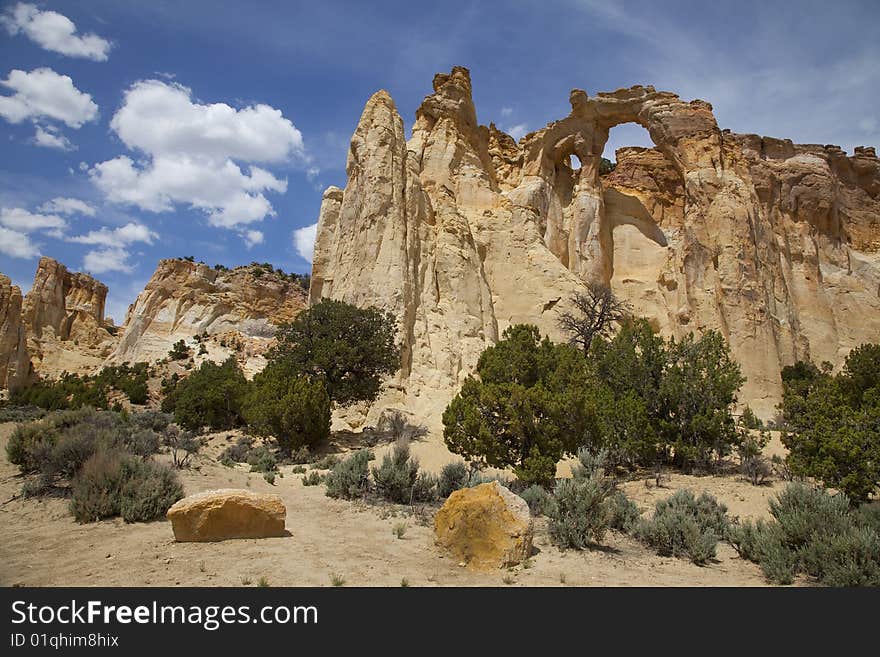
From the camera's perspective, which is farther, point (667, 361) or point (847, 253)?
point (847, 253)

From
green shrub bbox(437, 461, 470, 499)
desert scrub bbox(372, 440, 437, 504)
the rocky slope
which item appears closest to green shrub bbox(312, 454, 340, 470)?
desert scrub bbox(372, 440, 437, 504)

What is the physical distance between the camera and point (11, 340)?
4106cm

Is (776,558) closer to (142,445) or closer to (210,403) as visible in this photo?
(142,445)

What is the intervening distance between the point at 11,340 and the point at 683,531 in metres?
50.2

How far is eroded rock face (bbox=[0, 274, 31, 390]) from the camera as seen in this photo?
40250mm

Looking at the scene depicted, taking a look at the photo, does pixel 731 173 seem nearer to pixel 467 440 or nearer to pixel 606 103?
pixel 606 103

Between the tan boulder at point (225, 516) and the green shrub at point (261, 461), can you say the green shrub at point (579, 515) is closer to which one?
the tan boulder at point (225, 516)

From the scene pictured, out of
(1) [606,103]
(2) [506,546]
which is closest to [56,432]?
(2) [506,546]

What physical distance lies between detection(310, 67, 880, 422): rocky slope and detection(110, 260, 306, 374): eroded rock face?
18.7 m

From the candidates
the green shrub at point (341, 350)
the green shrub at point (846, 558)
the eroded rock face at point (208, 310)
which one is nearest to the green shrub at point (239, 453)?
the green shrub at point (341, 350)

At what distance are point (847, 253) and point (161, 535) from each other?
4200 centimetres

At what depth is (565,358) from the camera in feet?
45.0

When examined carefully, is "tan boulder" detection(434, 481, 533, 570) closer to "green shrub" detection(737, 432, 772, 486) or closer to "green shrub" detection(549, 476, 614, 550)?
"green shrub" detection(549, 476, 614, 550)
